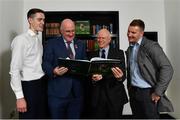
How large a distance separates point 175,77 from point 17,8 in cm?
290

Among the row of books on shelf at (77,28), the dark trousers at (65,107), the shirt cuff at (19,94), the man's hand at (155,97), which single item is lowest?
the dark trousers at (65,107)

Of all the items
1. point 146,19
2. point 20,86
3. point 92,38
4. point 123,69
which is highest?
point 146,19

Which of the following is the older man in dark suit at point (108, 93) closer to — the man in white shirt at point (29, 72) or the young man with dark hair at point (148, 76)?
the young man with dark hair at point (148, 76)

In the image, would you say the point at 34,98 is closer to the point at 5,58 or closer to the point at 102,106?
the point at 102,106

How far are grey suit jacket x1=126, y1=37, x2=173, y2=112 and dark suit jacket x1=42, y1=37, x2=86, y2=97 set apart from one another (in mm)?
639

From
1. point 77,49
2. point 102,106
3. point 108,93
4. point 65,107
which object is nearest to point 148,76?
point 108,93

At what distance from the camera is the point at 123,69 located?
2.33 meters

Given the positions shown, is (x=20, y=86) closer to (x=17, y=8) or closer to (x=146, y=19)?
(x=17, y=8)

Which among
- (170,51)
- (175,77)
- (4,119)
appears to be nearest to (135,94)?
(4,119)

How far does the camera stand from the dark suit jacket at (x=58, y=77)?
2348mm

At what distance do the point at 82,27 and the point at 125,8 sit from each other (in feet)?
3.02

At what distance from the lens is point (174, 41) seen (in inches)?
162

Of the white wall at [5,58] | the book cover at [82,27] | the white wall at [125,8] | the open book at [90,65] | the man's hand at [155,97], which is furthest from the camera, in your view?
the white wall at [125,8]

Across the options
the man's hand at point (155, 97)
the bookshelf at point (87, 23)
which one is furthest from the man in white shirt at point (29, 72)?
the bookshelf at point (87, 23)
